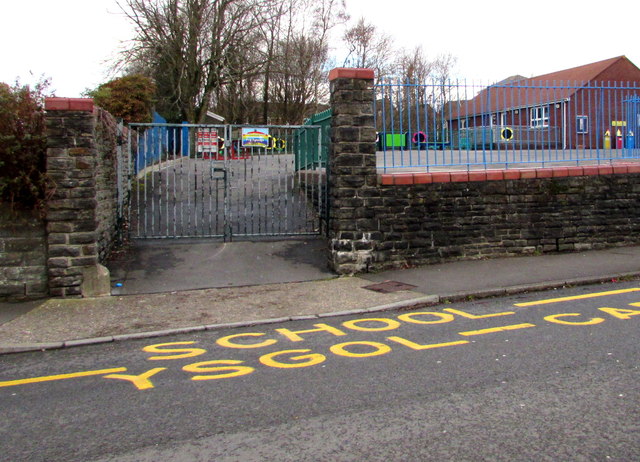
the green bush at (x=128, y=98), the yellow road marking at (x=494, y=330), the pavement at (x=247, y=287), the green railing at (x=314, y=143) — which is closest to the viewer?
the yellow road marking at (x=494, y=330)

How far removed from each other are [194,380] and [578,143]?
9.76m

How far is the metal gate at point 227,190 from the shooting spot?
34.5 feet

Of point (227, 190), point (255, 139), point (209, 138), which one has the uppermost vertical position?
point (255, 139)

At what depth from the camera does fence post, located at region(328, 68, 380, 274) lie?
9289 millimetres

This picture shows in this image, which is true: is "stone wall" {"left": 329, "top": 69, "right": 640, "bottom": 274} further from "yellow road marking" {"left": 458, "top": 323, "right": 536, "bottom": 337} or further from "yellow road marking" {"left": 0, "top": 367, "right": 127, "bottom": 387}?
"yellow road marking" {"left": 0, "top": 367, "right": 127, "bottom": 387}

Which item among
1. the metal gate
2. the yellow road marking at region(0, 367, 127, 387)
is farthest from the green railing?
the yellow road marking at region(0, 367, 127, 387)

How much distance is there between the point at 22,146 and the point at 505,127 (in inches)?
338

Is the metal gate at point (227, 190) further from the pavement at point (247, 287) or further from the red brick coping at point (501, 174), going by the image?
the red brick coping at point (501, 174)

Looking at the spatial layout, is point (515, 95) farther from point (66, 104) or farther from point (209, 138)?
point (66, 104)

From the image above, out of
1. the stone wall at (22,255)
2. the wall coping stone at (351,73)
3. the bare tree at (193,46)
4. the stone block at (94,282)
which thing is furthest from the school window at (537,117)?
the bare tree at (193,46)

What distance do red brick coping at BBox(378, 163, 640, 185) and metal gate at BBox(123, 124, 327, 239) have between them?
72.2 inches

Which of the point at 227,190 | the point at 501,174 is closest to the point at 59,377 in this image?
the point at 227,190

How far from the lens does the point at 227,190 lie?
10.8m

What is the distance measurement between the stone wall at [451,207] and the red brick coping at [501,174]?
2 cm
